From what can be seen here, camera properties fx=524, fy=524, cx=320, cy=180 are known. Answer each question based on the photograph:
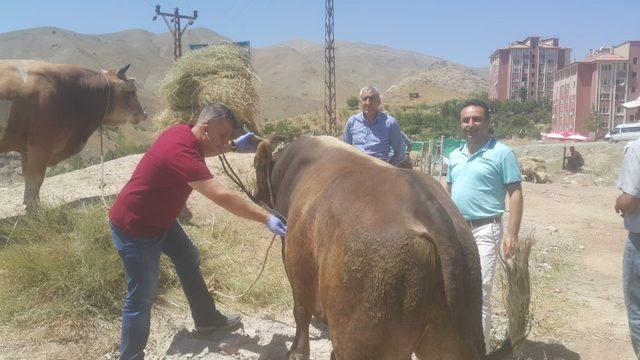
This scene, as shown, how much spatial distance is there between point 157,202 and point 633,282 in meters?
3.48

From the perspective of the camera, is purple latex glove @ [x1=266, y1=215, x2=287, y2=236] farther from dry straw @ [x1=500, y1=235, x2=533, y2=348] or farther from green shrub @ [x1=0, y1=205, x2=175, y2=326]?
green shrub @ [x1=0, y1=205, x2=175, y2=326]

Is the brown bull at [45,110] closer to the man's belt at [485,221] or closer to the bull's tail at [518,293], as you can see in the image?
the man's belt at [485,221]

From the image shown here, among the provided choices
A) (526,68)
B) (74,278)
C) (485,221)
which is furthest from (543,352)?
(526,68)

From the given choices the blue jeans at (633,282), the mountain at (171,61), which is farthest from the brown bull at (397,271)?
the mountain at (171,61)

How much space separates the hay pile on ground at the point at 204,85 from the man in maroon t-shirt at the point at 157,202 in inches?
244

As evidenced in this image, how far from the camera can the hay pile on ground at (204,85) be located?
33.0 feet

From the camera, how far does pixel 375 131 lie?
18.7 feet

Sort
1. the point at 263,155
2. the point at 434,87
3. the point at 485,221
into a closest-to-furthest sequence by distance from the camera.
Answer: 1. the point at 485,221
2. the point at 263,155
3. the point at 434,87

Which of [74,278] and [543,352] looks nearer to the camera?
[543,352]

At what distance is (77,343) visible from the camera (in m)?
4.54

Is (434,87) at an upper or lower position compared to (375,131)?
upper

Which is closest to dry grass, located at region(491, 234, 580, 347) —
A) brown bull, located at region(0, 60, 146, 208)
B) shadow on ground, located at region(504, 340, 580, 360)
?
shadow on ground, located at region(504, 340, 580, 360)

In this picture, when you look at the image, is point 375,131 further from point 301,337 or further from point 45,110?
point 45,110

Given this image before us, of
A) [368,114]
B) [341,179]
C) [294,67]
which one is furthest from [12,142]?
[294,67]
